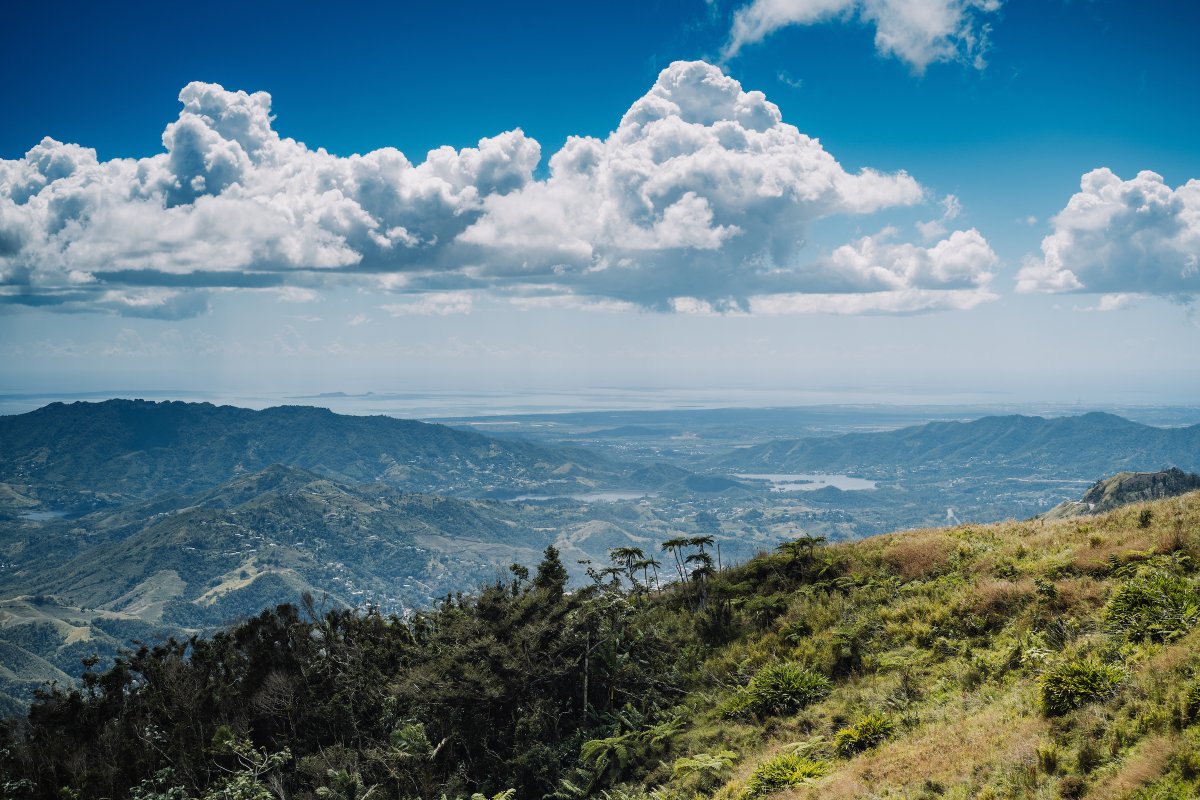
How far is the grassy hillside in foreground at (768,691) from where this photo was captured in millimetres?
11641

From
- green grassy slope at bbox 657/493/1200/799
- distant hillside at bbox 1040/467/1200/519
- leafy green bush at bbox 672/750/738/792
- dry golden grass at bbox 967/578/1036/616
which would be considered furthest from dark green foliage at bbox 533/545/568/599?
distant hillside at bbox 1040/467/1200/519

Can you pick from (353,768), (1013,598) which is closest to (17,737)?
(353,768)

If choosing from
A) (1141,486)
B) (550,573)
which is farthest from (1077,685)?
(1141,486)

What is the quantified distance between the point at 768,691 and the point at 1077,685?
825cm

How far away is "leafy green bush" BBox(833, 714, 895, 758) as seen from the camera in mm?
14555

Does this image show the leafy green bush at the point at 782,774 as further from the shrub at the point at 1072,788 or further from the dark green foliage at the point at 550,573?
the dark green foliage at the point at 550,573

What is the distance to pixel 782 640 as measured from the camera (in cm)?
2230

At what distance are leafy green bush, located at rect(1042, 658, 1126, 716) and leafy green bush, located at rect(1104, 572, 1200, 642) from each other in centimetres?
181

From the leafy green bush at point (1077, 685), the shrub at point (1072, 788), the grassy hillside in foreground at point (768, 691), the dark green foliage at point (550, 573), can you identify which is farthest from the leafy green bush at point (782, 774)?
the dark green foliage at point (550, 573)

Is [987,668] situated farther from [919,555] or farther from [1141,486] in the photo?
[1141,486]

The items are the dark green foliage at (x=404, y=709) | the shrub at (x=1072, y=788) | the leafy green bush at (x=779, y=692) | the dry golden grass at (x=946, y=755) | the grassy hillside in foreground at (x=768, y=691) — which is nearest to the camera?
the shrub at (x=1072, y=788)

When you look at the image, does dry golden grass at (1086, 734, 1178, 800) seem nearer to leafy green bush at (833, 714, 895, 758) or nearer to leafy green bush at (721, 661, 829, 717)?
leafy green bush at (833, 714, 895, 758)

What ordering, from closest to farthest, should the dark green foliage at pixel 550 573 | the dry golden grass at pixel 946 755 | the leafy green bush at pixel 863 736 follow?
the dry golden grass at pixel 946 755 → the leafy green bush at pixel 863 736 → the dark green foliage at pixel 550 573

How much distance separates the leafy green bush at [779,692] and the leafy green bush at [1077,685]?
6.70m
